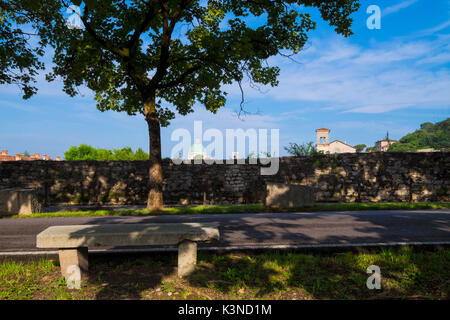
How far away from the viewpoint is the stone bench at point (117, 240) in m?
3.87

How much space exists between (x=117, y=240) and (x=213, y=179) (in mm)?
12135

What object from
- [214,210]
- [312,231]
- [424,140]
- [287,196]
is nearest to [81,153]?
[214,210]

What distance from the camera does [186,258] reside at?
4070 millimetres

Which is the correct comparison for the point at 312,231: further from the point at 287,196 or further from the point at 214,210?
the point at 214,210

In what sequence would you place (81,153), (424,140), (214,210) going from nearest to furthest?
(214,210)
(81,153)
(424,140)

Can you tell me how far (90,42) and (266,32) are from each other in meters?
6.99

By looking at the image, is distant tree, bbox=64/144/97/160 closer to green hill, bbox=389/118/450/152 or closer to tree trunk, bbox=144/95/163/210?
tree trunk, bbox=144/95/163/210

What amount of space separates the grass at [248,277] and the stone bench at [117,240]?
24 cm

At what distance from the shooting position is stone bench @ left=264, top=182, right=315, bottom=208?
1113 cm

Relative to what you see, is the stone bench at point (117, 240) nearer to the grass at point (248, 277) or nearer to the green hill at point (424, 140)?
the grass at point (248, 277)

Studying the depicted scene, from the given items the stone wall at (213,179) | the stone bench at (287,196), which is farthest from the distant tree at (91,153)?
the stone bench at (287,196)
